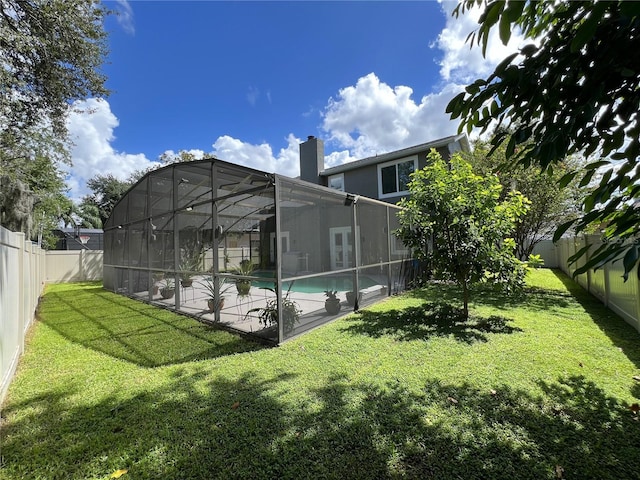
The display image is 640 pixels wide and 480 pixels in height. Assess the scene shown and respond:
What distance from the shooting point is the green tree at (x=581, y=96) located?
1.19 metres

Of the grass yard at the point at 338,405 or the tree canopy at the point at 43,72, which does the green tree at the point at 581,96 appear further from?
the tree canopy at the point at 43,72

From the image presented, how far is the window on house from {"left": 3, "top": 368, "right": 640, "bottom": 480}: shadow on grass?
40.9 ft

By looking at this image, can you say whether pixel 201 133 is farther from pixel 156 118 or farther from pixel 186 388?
pixel 186 388

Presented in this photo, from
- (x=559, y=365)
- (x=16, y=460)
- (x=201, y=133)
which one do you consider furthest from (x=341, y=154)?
(x=16, y=460)

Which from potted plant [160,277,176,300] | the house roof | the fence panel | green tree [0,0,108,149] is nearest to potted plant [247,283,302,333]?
potted plant [160,277,176,300]

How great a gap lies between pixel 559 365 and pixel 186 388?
4.43 m

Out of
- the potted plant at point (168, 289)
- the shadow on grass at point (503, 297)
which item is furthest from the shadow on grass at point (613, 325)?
the potted plant at point (168, 289)

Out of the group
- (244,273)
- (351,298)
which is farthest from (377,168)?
(244,273)

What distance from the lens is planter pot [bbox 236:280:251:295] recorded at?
560 centimetres

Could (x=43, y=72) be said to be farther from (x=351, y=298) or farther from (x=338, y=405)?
(x=338, y=405)

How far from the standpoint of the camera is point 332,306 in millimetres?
6191

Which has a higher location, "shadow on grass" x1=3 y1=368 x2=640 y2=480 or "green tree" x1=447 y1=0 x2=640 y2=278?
"green tree" x1=447 y1=0 x2=640 y2=278

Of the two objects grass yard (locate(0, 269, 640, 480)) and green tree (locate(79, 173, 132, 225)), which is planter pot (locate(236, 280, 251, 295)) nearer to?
grass yard (locate(0, 269, 640, 480))

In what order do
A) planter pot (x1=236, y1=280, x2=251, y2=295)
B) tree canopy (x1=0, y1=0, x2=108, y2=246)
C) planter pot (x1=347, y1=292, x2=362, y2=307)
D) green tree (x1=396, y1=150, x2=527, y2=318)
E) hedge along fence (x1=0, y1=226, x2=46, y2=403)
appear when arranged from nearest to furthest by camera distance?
1. hedge along fence (x1=0, y1=226, x2=46, y2=403)
2. green tree (x1=396, y1=150, x2=527, y2=318)
3. planter pot (x1=236, y1=280, x2=251, y2=295)
4. tree canopy (x1=0, y1=0, x2=108, y2=246)
5. planter pot (x1=347, y1=292, x2=362, y2=307)
